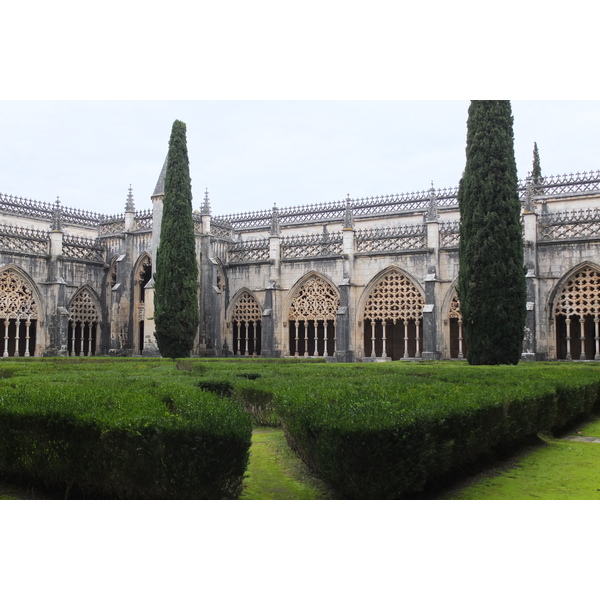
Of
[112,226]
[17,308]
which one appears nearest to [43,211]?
[112,226]

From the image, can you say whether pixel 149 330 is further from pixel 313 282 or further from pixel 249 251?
pixel 313 282

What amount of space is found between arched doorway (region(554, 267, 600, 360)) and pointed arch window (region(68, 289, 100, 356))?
1929cm

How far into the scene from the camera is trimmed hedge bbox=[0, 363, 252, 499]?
4.59 m

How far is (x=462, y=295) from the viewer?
1881cm

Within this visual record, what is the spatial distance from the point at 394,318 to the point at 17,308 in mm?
15159

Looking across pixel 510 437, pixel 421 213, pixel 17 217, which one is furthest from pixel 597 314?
pixel 17 217

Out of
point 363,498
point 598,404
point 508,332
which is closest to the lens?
point 363,498

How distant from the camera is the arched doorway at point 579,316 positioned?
70.2 ft

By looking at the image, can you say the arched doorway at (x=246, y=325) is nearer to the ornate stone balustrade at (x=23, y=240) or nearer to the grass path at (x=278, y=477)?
the ornate stone balustrade at (x=23, y=240)

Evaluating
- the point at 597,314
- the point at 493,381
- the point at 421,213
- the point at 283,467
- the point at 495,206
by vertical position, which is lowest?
the point at 283,467

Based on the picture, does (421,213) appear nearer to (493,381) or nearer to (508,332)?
(508,332)

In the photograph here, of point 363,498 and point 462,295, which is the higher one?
point 462,295

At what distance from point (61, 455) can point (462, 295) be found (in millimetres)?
15335

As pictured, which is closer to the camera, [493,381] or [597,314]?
[493,381]
